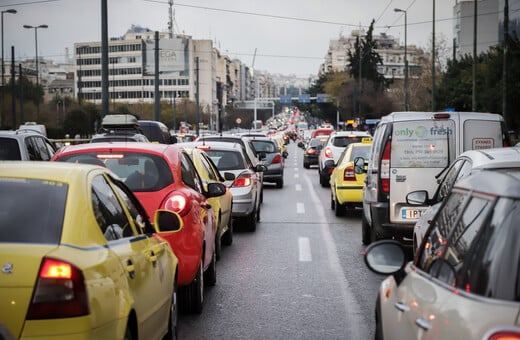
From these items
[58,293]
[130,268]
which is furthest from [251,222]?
[58,293]

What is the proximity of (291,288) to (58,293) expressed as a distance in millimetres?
6410

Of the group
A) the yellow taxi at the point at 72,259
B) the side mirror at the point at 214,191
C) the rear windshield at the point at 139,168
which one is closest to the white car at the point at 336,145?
the side mirror at the point at 214,191

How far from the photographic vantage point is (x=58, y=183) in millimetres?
4926

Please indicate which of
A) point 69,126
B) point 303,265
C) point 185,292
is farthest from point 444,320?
point 69,126

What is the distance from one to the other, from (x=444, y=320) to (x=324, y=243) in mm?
11459

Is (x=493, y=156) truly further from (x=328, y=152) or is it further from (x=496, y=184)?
(x=328, y=152)

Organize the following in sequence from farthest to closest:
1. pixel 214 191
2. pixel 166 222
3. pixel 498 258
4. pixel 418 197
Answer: pixel 214 191
pixel 418 197
pixel 166 222
pixel 498 258

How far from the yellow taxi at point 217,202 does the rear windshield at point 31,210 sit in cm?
706

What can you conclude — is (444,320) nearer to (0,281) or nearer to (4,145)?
(0,281)

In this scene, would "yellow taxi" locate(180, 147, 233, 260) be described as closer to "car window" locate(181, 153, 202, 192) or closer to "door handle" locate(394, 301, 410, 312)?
"car window" locate(181, 153, 202, 192)

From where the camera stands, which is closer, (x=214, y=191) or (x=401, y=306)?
(x=401, y=306)

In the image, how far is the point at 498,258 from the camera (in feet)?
11.1

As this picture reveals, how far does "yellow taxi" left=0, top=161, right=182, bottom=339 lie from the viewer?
4.19m

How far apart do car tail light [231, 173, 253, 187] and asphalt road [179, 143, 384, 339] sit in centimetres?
84
